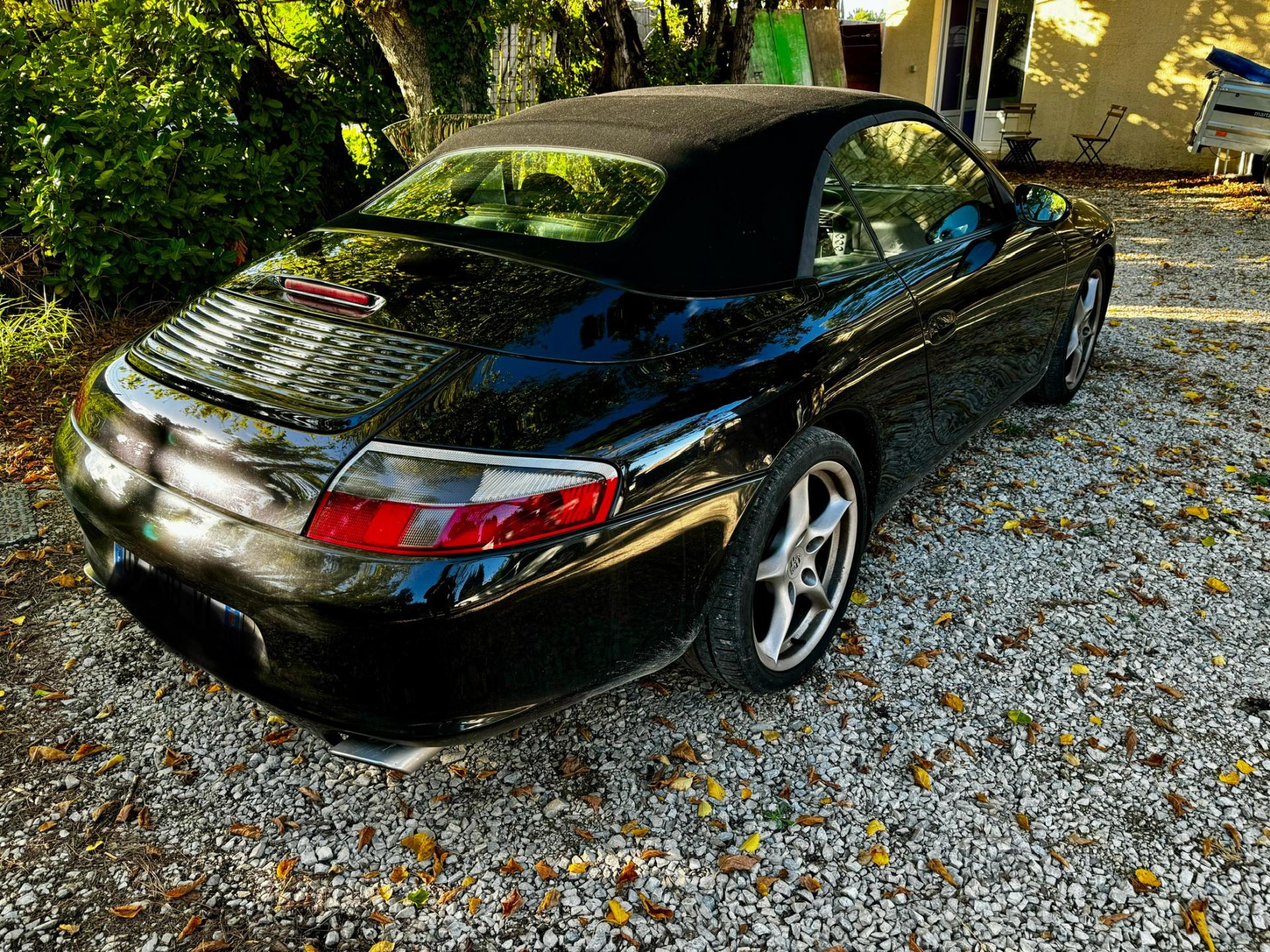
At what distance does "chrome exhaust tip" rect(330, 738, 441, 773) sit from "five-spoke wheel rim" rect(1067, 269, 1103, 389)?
12.9ft

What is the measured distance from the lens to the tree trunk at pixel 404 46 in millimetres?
6441

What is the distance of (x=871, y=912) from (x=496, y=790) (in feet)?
3.22

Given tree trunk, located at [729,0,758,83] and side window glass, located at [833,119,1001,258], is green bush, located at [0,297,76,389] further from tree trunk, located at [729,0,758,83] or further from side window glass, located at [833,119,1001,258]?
tree trunk, located at [729,0,758,83]

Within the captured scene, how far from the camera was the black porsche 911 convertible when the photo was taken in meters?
1.84

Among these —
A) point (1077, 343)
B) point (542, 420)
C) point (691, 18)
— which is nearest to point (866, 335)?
point (542, 420)

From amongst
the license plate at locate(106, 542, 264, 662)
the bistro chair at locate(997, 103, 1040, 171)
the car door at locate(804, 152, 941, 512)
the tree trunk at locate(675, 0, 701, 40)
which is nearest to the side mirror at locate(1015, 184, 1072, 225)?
the car door at locate(804, 152, 941, 512)

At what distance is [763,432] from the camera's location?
2309mm

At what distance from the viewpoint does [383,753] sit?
195cm

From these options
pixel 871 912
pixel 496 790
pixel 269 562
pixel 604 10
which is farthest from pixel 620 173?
pixel 604 10

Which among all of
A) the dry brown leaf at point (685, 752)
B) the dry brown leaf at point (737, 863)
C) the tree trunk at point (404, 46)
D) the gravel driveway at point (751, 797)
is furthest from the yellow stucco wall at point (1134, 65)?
the dry brown leaf at point (737, 863)

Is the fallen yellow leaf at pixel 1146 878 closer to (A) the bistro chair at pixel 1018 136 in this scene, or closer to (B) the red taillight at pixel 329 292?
(B) the red taillight at pixel 329 292

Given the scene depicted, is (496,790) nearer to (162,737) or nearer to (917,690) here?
(162,737)

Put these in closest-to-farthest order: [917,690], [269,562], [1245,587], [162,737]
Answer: [269,562], [162,737], [917,690], [1245,587]

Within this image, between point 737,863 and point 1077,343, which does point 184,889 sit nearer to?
point 737,863
